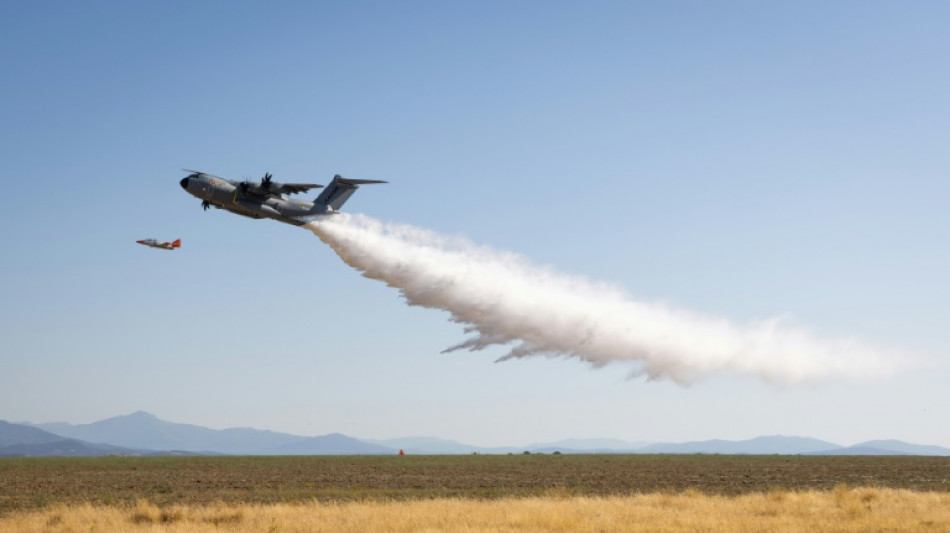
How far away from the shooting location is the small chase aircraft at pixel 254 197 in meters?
62.4

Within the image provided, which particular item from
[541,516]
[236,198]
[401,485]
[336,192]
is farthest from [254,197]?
[541,516]

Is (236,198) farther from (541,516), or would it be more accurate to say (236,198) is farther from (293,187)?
(541,516)

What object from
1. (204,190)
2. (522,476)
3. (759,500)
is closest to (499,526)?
(759,500)

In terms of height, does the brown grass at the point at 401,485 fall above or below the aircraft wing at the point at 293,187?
below

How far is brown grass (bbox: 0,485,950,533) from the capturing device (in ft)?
97.6

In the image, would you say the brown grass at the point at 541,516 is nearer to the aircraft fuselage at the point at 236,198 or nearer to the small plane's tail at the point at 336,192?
the aircraft fuselage at the point at 236,198

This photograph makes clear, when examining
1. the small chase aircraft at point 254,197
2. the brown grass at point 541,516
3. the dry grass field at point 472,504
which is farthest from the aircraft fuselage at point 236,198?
the brown grass at point 541,516

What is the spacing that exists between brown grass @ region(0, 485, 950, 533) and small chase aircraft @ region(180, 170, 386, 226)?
27.1 metres

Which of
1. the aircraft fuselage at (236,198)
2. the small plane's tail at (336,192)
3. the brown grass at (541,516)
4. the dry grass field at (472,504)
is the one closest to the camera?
the brown grass at (541,516)

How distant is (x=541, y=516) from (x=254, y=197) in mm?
37131

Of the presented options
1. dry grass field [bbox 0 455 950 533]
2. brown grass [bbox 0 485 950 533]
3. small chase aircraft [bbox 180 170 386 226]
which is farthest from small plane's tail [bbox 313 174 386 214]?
brown grass [bbox 0 485 950 533]

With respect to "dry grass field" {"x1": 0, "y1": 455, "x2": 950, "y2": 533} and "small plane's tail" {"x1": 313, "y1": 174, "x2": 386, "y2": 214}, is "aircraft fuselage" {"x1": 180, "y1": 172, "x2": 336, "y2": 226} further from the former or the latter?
"dry grass field" {"x1": 0, "y1": 455, "x2": 950, "y2": 533}

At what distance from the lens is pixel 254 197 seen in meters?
62.9

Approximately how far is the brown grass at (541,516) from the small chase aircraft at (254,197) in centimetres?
2712
